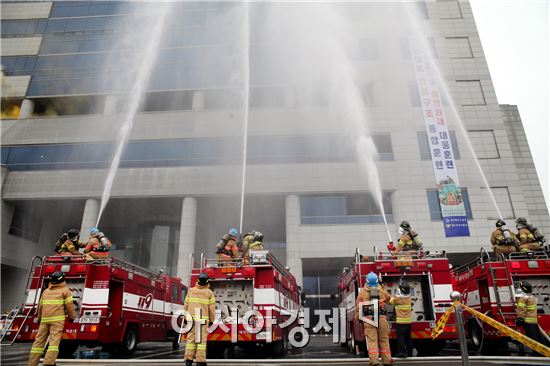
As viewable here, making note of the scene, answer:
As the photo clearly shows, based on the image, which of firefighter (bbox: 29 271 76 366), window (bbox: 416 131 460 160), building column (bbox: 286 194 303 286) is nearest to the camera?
firefighter (bbox: 29 271 76 366)

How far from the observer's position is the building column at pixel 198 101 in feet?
93.1

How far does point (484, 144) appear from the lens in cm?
2716

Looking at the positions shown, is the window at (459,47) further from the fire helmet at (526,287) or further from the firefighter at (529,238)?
the fire helmet at (526,287)

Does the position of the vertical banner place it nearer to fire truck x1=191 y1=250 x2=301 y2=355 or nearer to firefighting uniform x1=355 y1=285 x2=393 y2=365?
fire truck x1=191 y1=250 x2=301 y2=355

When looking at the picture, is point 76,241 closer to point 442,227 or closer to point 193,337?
point 193,337

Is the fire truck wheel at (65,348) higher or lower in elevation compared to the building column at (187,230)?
lower

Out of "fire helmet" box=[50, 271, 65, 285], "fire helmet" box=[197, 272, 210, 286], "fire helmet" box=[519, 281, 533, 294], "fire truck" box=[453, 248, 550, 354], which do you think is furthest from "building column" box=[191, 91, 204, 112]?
"fire helmet" box=[519, 281, 533, 294]

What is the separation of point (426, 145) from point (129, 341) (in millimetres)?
23646

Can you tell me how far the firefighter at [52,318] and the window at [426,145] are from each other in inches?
974

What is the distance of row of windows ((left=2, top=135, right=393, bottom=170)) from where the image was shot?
2642 centimetres

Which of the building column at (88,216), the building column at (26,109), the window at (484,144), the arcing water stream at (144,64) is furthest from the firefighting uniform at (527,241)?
the building column at (26,109)

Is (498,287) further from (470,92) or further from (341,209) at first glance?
(470,92)

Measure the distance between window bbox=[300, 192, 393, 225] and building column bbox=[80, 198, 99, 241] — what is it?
607 inches

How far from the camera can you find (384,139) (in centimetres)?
2733
